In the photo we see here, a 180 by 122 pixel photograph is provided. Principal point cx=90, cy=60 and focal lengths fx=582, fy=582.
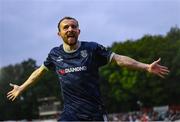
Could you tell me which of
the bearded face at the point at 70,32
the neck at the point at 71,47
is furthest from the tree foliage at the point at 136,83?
the bearded face at the point at 70,32

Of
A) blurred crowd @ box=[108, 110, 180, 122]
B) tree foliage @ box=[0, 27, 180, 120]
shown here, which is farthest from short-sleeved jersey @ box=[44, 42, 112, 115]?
tree foliage @ box=[0, 27, 180, 120]

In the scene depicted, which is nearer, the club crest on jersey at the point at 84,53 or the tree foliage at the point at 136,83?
the club crest on jersey at the point at 84,53

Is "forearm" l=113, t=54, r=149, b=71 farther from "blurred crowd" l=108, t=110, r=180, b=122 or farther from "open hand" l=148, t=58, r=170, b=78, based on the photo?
"blurred crowd" l=108, t=110, r=180, b=122

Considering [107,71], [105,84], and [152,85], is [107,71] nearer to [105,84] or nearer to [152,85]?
[105,84]

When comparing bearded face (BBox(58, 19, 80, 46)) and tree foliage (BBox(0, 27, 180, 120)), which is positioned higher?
bearded face (BBox(58, 19, 80, 46))

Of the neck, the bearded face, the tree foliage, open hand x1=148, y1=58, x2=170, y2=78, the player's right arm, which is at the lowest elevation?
the tree foliage

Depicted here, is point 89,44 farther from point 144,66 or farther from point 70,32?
point 144,66

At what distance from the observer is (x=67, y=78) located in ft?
27.5

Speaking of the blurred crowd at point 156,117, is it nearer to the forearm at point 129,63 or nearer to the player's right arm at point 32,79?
the player's right arm at point 32,79

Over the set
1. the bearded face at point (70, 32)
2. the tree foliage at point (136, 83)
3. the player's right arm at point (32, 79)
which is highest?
the bearded face at point (70, 32)

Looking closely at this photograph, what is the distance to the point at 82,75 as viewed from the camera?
8305 millimetres

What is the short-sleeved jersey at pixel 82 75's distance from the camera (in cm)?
823

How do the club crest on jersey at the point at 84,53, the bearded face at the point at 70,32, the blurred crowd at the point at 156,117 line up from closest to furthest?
the bearded face at the point at 70,32, the club crest on jersey at the point at 84,53, the blurred crowd at the point at 156,117

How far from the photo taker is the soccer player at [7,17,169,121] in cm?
824
